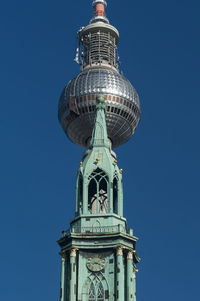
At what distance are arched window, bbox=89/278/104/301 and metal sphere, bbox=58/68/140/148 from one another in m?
37.1

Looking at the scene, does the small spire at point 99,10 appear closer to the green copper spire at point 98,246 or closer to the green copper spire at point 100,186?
the green copper spire at point 100,186

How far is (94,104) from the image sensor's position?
118 m

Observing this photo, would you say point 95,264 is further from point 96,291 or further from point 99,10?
point 99,10

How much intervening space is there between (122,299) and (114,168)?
1735 centimetres

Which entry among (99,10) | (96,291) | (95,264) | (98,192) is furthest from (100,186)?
(99,10)

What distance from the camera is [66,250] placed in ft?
292

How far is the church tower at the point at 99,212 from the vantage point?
86.4 m

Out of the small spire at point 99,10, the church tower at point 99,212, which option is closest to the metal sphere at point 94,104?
the church tower at point 99,212

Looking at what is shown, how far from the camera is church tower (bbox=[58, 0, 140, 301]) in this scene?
8638 centimetres

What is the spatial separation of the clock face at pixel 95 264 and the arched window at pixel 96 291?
1447 millimetres

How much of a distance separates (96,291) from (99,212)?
1044cm

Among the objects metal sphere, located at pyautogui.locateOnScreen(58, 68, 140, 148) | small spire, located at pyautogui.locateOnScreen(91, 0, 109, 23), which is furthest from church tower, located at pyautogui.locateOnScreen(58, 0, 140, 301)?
small spire, located at pyautogui.locateOnScreen(91, 0, 109, 23)

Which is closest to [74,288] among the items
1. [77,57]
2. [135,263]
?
[135,263]

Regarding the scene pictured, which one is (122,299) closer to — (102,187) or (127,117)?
(102,187)
